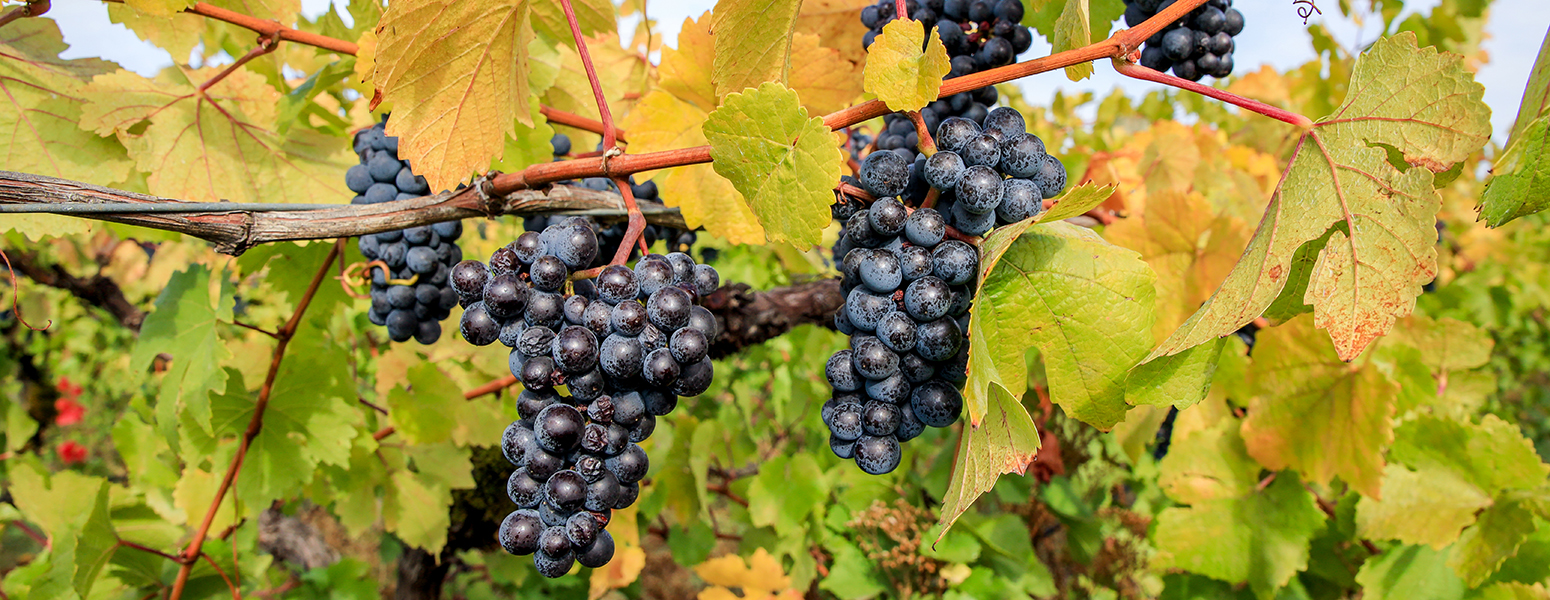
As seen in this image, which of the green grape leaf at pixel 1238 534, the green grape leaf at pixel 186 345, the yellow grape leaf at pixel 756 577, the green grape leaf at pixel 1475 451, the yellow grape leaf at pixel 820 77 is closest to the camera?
the yellow grape leaf at pixel 820 77

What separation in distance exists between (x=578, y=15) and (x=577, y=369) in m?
0.95

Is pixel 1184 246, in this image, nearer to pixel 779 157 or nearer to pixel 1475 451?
pixel 1475 451

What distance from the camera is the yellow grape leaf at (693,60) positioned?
1432mm

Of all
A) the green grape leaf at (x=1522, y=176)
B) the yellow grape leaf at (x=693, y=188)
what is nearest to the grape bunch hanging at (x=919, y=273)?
the yellow grape leaf at (x=693, y=188)

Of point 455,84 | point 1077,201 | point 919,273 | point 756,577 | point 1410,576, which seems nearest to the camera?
point 1077,201

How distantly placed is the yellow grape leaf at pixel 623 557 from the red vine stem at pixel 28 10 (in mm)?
1880

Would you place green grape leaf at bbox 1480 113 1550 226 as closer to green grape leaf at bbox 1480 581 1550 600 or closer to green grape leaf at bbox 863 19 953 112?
green grape leaf at bbox 863 19 953 112

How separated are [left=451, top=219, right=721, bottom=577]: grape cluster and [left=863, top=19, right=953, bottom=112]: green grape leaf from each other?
35 cm

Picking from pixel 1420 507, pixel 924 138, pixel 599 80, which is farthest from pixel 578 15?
pixel 1420 507

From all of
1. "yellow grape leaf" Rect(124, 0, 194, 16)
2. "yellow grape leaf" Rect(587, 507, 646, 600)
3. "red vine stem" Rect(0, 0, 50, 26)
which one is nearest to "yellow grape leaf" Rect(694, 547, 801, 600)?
"yellow grape leaf" Rect(587, 507, 646, 600)

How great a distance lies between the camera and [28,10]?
1274 millimetres

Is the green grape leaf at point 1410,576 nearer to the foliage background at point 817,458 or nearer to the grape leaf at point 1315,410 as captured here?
the foliage background at point 817,458

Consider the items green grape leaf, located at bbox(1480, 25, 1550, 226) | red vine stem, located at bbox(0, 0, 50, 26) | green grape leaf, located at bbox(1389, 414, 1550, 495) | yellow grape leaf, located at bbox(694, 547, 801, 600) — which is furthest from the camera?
yellow grape leaf, located at bbox(694, 547, 801, 600)

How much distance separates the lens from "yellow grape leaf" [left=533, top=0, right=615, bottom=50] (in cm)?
145
